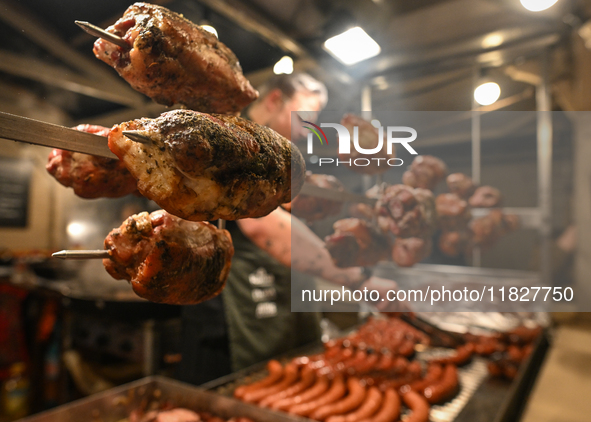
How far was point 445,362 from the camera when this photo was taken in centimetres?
254

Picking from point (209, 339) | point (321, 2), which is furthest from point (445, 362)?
point (321, 2)

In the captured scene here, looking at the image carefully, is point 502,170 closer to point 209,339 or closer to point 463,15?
point 463,15

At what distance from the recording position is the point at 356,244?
1.73m

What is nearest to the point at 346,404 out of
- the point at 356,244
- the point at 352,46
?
the point at 356,244

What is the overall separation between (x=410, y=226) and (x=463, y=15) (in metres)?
2.44

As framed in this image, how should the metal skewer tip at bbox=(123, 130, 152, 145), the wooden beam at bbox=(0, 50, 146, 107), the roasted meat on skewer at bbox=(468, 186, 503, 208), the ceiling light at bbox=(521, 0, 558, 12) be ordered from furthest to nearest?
1. the roasted meat on skewer at bbox=(468, 186, 503, 208)
2. the ceiling light at bbox=(521, 0, 558, 12)
3. the wooden beam at bbox=(0, 50, 146, 107)
4. the metal skewer tip at bbox=(123, 130, 152, 145)

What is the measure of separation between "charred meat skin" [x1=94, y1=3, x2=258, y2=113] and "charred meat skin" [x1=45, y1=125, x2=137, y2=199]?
173 millimetres

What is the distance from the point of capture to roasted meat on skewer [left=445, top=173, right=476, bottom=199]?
284 centimetres

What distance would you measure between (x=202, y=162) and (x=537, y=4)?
3.26 metres

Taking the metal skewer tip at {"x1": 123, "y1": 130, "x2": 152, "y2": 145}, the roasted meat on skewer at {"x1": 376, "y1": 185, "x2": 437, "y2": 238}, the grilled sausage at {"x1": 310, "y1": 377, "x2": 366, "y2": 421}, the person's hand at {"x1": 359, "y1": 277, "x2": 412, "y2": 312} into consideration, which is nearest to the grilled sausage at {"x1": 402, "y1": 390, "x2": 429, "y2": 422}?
the grilled sausage at {"x1": 310, "y1": 377, "x2": 366, "y2": 421}

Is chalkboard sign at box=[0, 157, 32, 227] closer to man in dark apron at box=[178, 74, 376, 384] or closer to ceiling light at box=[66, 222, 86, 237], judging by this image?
ceiling light at box=[66, 222, 86, 237]

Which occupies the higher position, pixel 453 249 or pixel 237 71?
pixel 237 71

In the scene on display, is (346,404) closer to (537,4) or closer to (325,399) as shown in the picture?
(325,399)

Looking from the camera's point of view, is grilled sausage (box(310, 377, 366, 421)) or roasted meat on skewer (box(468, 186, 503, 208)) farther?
roasted meat on skewer (box(468, 186, 503, 208))
